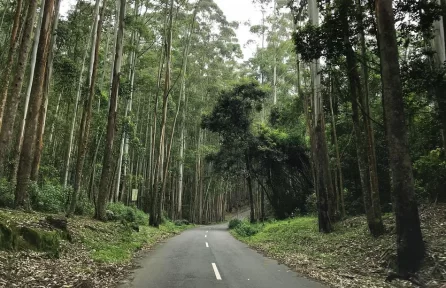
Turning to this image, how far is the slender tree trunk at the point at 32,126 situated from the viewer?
A: 1119 cm

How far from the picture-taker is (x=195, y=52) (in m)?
35.8

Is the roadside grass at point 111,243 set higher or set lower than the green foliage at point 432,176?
lower

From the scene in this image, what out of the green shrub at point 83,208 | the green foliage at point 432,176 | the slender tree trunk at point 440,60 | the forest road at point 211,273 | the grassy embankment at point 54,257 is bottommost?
the forest road at point 211,273

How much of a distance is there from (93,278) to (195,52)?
3046cm

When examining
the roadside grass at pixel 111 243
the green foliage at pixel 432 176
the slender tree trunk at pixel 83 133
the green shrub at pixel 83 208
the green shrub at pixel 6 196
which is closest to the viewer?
the roadside grass at pixel 111 243

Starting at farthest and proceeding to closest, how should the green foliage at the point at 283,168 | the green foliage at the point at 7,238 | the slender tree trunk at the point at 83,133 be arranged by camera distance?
1. the green foliage at the point at 283,168
2. the slender tree trunk at the point at 83,133
3. the green foliage at the point at 7,238

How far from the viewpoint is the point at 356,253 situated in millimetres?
11016

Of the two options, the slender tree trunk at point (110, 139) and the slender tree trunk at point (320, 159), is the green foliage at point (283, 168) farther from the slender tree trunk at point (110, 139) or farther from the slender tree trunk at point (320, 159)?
the slender tree trunk at point (110, 139)

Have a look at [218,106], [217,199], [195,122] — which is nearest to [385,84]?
[218,106]

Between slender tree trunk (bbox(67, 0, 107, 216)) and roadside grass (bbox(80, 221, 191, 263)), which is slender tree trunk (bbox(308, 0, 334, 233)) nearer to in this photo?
roadside grass (bbox(80, 221, 191, 263))

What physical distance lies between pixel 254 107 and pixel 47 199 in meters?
19.0

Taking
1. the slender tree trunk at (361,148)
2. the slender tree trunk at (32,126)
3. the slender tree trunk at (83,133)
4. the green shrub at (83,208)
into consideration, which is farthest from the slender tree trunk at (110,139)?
the slender tree trunk at (361,148)

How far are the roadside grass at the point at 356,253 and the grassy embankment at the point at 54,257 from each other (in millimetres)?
5086

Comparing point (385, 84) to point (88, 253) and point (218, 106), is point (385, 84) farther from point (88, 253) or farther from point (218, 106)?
point (218, 106)
